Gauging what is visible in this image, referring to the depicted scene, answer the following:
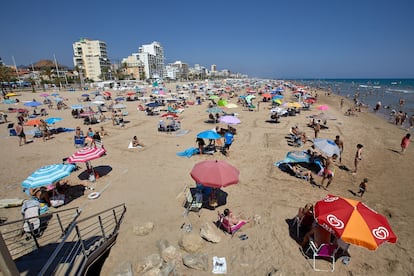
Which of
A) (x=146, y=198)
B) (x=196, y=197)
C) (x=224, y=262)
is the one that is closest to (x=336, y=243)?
(x=224, y=262)

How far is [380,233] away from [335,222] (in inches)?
31.8

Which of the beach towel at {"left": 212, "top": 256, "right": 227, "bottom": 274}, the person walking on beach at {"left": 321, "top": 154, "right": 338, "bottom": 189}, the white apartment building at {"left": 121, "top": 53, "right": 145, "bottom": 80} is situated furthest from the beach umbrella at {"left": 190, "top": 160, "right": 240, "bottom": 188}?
the white apartment building at {"left": 121, "top": 53, "right": 145, "bottom": 80}

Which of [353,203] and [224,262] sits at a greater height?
[353,203]

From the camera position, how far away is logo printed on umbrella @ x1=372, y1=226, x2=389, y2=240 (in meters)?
4.20

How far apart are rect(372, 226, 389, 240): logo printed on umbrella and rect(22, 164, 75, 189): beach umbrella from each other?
848 centimetres

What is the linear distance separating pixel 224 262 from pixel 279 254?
1.46m

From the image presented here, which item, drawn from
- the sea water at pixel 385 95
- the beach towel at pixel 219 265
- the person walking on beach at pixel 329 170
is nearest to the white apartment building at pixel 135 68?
the sea water at pixel 385 95

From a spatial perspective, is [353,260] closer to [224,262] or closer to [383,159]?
[224,262]

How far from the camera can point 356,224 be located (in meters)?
4.32

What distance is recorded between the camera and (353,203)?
15.4 feet

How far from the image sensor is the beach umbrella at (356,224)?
4.18 metres

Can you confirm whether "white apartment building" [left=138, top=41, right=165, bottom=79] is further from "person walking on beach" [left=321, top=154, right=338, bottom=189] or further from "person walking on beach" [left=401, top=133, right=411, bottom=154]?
"person walking on beach" [left=321, top=154, right=338, bottom=189]

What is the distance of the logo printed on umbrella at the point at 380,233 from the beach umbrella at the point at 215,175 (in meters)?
3.29

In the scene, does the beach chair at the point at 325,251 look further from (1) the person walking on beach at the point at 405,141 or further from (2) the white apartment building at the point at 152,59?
(2) the white apartment building at the point at 152,59
